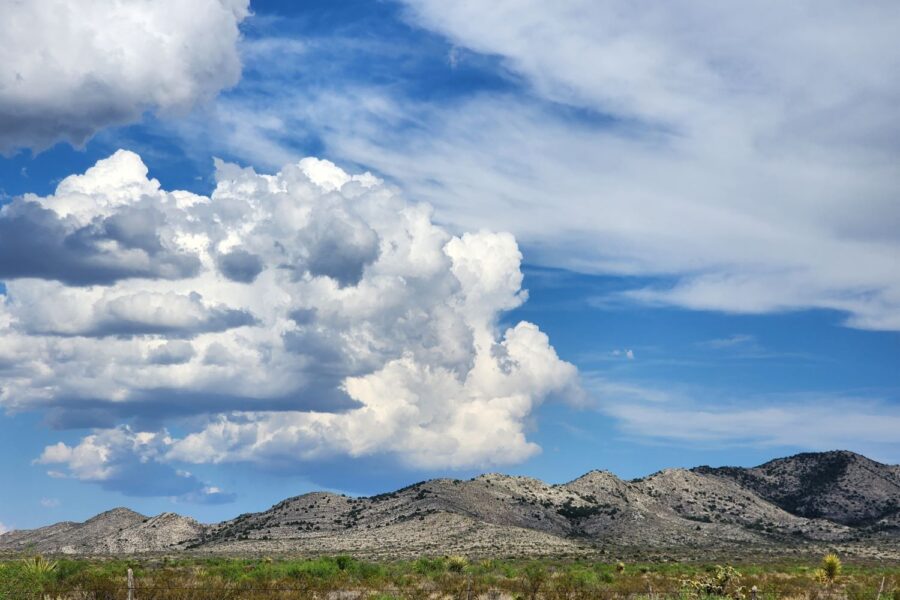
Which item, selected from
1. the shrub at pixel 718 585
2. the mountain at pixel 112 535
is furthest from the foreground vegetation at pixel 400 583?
the mountain at pixel 112 535

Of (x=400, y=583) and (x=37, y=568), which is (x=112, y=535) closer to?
(x=400, y=583)

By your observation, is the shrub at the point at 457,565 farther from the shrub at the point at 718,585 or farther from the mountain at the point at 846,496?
the mountain at the point at 846,496

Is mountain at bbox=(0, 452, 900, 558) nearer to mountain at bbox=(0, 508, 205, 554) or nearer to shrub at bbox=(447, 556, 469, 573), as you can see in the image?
mountain at bbox=(0, 508, 205, 554)

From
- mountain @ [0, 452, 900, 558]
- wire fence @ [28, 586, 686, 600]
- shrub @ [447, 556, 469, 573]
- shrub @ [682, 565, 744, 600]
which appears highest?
mountain @ [0, 452, 900, 558]

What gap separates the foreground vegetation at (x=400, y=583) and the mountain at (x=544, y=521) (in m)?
50.1

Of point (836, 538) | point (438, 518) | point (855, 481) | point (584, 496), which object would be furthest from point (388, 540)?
point (855, 481)

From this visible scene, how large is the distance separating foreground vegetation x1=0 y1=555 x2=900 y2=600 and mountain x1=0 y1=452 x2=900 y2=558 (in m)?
50.1

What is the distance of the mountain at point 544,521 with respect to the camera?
409 ft

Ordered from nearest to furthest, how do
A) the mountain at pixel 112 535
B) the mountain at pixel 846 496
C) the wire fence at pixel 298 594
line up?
1. the wire fence at pixel 298 594
2. the mountain at pixel 112 535
3. the mountain at pixel 846 496

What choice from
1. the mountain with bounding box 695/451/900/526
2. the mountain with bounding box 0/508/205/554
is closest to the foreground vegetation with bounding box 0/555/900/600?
the mountain with bounding box 0/508/205/554

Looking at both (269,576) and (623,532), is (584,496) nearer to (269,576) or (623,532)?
(623,532)

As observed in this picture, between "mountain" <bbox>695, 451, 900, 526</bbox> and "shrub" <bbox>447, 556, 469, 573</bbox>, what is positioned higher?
"mountain" <bbox>695, 451, 900, 526</bbox>

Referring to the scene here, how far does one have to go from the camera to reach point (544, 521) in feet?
505

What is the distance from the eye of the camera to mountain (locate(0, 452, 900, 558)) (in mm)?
124688
